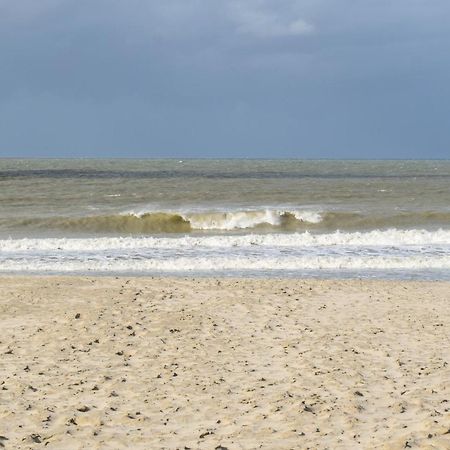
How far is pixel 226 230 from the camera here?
29109mm

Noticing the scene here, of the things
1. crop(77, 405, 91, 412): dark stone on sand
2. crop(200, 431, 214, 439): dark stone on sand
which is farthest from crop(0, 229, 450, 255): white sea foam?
crop(200, 431, 214, 439): dark stone on sand

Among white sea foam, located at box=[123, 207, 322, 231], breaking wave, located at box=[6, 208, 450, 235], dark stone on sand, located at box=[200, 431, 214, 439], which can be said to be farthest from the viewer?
white sea foam, located at box=[123, 207, 322, 231]

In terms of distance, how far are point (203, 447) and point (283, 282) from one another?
8.87 metres

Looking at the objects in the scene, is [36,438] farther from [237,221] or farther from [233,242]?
[237,221]

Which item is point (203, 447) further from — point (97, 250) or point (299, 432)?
point (97, 250)

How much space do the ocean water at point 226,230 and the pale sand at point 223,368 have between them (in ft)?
14.4

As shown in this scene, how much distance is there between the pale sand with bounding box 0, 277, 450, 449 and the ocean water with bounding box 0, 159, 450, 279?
439 centimetres

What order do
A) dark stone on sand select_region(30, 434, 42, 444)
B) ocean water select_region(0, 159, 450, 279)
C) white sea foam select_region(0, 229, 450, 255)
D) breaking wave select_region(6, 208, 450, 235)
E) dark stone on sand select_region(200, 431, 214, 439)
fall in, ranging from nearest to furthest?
dark stone on sand select_region(30, 434, 42, 444) → dark stone on sand select_region(200, 431, 214, 439) → ocean water select_region(0, 159, 450, 279) → white sea foam select_region(0, 229, 450, 255) → breaking wave select_region(6, 208, 450, 235)

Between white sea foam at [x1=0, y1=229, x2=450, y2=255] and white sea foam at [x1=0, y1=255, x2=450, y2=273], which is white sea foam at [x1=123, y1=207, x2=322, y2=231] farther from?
white sea foam at [x1=0, y1=255, x2=450, y2=273]

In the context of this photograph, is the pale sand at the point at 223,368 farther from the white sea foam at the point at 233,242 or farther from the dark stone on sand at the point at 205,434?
the white sea foam at the point at 233,242

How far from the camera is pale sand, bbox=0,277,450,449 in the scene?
5.80 meters

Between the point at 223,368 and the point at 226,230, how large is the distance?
21.2 meters

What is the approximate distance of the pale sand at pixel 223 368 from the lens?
580 cm

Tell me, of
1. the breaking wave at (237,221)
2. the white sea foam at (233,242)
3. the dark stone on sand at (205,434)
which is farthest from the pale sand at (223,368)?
the breaking wave at (237,221)
